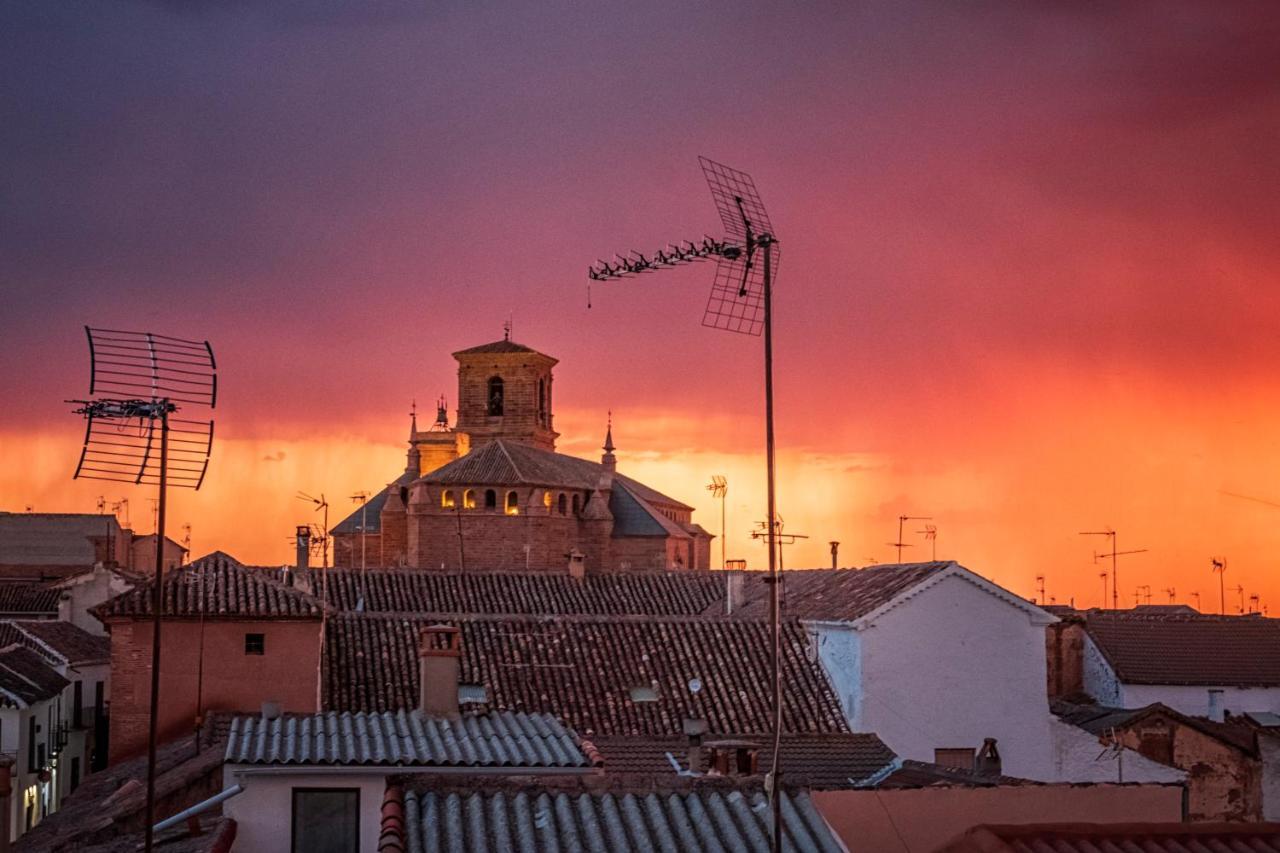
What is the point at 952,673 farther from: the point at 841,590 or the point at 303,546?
the point at 303,546

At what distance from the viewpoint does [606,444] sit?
102 m

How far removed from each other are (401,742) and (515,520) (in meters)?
64.0

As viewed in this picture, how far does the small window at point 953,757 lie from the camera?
30.2 meters

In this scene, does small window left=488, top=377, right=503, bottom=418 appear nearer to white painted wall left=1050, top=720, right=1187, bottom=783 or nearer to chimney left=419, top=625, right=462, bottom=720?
white painted wall left=1050, top=720, right=1187, bottom=783

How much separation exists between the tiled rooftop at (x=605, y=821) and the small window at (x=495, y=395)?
85677 millimetres

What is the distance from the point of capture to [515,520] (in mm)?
78562

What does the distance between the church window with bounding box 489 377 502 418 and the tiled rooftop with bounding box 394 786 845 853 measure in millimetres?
85678

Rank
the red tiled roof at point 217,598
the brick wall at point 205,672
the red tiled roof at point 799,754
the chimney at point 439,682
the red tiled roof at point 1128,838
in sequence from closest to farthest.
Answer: the red tiled roof at point 1128,838
the chimney at point 439,682
the red tiled roof at point 799,754
the brick wall at point 205,672
the red tiled roof at point 217,598

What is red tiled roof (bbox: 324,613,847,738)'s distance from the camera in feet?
94.7

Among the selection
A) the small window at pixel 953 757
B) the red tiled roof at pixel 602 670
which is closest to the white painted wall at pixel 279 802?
the red tiled roof at pixel 602 670

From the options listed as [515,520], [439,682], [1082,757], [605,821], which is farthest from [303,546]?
[515,520]

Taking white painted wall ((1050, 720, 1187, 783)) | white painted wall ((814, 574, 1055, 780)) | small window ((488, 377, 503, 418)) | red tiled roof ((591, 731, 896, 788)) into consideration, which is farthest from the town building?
small window ((488, 377, 503, 418))

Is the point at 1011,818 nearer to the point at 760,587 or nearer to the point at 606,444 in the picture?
the point at 760,587

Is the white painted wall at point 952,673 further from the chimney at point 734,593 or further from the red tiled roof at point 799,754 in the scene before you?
the chimney at point 734,593
